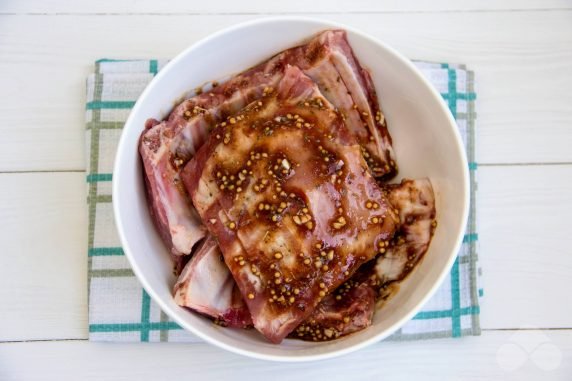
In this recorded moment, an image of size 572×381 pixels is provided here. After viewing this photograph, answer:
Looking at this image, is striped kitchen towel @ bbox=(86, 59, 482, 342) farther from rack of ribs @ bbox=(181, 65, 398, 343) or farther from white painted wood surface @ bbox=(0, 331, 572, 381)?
rack of ribs @ bbox=(181, 65, 398, 343)

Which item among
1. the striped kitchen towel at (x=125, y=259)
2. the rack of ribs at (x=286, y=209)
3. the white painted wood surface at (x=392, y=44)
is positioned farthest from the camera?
the white painted wood surface at (x=392, y=44)

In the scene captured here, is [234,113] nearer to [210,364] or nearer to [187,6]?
[187,6]

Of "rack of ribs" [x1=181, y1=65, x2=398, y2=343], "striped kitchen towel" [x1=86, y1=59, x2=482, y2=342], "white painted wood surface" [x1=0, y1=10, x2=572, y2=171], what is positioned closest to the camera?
"rack of ribs" [x1=181, y1=65, x2=398, y2=343]

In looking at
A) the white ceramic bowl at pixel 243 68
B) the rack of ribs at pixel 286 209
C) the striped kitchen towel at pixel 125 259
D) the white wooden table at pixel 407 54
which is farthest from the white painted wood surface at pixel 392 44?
the rack of ribs at pixel 286 209

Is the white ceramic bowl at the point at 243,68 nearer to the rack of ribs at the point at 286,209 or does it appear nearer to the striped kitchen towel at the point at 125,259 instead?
the rack of ribs at the point at 286,209

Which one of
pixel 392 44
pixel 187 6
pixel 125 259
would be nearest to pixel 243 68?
pixel 187 6

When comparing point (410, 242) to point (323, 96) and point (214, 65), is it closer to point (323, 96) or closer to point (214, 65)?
point (323, 96)

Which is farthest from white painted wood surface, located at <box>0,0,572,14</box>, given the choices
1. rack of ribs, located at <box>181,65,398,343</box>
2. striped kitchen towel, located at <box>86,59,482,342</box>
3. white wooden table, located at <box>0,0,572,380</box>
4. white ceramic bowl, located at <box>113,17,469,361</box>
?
rack of ribs, located at <box>181,65,398,343</box>
